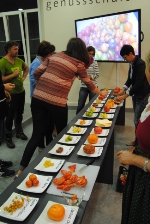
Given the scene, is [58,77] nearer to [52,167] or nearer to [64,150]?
[64,150]

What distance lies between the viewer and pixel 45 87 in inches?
72.6

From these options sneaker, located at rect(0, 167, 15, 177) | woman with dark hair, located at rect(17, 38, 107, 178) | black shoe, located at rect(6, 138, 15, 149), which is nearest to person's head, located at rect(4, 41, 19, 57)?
woman with dark hair, located at rect(17, 38, 107, 178)

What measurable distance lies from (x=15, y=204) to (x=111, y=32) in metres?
3.36

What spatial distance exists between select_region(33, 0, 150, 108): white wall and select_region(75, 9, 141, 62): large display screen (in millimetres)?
326

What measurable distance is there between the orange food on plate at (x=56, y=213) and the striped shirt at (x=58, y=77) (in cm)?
109

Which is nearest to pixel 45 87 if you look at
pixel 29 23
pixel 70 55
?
pixel 70 55

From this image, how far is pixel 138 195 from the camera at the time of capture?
3.44 ft

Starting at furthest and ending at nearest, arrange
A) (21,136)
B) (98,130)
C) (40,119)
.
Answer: (21,136), (40,119), (98,130)

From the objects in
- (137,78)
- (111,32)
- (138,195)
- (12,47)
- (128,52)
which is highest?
(111,32)

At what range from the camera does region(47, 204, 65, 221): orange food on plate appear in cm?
85

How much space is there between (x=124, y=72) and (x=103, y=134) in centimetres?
279

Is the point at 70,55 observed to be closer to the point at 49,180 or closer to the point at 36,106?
the point at 36,106

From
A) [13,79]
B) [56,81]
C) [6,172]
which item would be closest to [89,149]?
[56,81]

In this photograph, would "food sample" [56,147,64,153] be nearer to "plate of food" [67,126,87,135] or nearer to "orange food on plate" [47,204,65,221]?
"plate of food" [67,126,87,135]
